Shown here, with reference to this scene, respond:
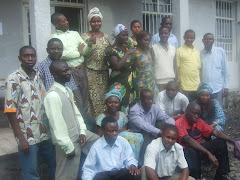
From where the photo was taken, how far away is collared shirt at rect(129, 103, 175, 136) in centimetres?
353

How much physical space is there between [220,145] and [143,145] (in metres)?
1.05

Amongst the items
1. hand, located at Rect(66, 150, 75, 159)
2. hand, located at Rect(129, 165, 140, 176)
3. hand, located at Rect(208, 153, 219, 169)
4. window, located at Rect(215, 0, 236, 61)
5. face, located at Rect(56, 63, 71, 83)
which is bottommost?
hand, located at Rect(208, 153, 219, 169)

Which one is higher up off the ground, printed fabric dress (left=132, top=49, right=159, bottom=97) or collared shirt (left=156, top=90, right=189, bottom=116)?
printed fabric dress (left=132, top=49, right=159, bottom=97)

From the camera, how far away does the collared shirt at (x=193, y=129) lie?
3482 millimetres

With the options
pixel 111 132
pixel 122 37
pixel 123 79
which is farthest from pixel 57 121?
pixel 122 37

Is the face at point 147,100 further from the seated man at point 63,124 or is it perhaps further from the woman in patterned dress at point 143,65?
the seated man at point 63,124

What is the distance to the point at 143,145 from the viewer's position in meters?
3.54

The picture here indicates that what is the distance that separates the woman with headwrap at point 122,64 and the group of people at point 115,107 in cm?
→ 1

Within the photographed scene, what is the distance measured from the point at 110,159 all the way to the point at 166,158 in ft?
2.10

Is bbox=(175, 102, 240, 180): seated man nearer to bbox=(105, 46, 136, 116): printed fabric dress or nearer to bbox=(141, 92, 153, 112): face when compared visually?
bbox=(141, 92, 153, 112): face

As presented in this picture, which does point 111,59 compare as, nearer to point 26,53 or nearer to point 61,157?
point 26,53

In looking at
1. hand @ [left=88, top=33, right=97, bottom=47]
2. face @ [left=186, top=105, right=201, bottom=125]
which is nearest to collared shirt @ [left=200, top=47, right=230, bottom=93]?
face @ [left=186, top=105, right=201, bottom=125]

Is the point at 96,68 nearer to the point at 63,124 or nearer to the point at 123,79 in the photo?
the point at 123,79

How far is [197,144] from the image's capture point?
340 centimetres
